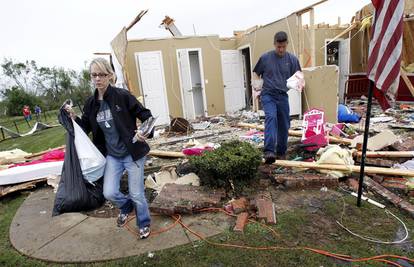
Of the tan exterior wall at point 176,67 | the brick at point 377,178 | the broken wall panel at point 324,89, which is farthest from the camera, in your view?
the tan exterior wall at point 176,67

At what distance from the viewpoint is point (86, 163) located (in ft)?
8.96

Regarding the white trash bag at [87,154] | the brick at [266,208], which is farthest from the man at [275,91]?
the white trash bag at [87,154]

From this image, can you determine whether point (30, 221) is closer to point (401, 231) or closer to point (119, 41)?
point (401, 231)

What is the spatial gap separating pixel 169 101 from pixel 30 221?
6802 millimetres

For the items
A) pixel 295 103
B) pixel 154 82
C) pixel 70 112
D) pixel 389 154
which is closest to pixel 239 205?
pixel 70 112

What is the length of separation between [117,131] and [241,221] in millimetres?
1479

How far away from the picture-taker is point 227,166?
318 centimetres

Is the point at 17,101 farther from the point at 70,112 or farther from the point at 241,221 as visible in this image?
the point at 241,221

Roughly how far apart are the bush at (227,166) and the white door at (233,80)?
23.9 ft

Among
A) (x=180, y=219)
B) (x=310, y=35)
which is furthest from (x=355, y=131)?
(x=180, y=219)

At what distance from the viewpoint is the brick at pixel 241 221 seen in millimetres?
2560

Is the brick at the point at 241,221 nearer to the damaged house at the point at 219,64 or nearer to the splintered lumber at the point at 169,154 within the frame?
the splintered lumber at the point at 169,154

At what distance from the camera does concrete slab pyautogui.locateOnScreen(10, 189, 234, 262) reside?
243cm

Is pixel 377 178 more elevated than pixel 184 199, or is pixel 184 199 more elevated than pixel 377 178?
pixel 184 199
